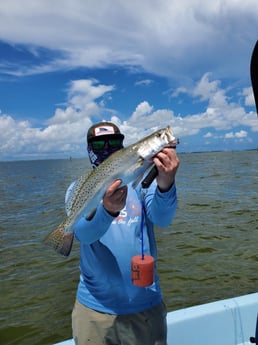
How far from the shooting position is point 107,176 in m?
2.96

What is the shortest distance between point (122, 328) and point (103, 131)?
6.29 feet

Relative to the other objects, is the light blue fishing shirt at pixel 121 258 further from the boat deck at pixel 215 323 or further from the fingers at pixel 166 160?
the boat deck at pixel 215 323

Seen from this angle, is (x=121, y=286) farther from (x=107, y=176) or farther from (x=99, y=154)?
(x=99, y=154)

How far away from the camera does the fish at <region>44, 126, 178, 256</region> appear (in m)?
2.78

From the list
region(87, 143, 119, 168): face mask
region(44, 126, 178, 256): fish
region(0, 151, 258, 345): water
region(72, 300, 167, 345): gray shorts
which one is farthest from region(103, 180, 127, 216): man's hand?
region(0, 151, 258, 345): water

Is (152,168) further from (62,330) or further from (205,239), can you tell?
(205,239)

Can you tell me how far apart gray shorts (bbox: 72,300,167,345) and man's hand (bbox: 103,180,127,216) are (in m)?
1.04

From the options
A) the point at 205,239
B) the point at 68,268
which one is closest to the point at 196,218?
the point at 205,239

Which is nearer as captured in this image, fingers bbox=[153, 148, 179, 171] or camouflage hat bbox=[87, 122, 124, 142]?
fingers bbox=[153, 148, 179, 171]

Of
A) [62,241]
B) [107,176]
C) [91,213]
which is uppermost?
[107,176]

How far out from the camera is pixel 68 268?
1162cm

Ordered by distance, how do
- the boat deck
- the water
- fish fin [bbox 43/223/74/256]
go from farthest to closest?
the water, the boat deck, fish fin [bbox 43/223/74/256]

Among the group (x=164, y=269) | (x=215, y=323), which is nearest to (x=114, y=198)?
(x=215, y=323)

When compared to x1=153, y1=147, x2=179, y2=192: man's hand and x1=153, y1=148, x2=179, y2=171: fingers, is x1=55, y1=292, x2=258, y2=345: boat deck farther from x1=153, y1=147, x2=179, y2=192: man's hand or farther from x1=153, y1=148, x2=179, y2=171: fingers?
x1=153, y1=148, x2=179, y2=171: fingers
